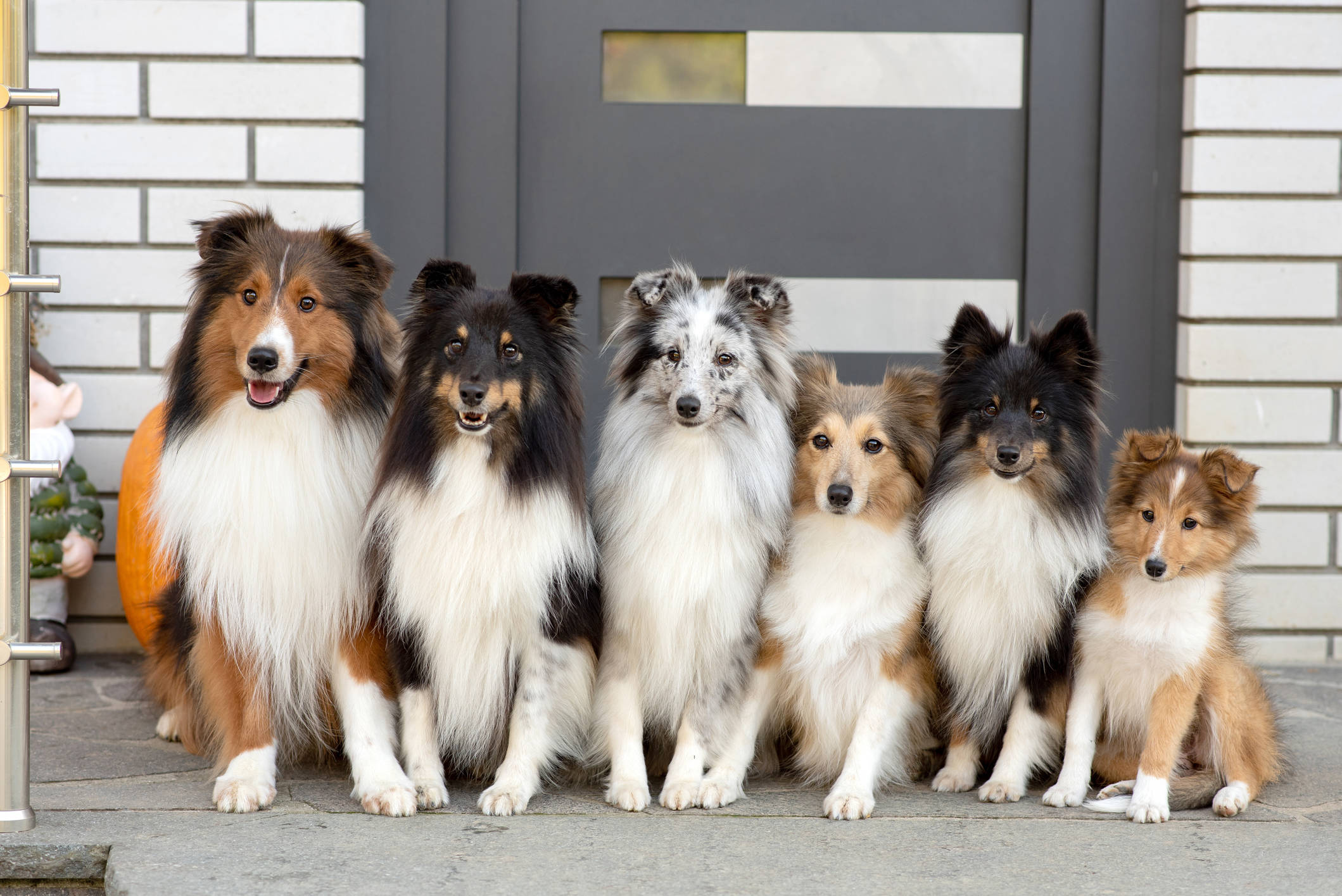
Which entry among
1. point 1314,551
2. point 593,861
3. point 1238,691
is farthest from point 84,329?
point 1314,551

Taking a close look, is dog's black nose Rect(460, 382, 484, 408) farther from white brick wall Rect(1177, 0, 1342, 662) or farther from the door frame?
white brick wall Rect(1177, 0, 1342, 662)

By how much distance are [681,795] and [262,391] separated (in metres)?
1.52

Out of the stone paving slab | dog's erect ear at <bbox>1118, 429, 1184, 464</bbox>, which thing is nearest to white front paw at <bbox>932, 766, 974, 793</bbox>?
the stone paving slab

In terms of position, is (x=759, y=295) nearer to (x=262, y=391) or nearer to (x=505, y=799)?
(x=262, y=391)

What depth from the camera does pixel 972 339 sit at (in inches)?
128

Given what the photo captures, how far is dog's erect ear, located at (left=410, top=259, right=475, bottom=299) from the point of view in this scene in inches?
123

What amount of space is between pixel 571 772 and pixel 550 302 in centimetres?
134

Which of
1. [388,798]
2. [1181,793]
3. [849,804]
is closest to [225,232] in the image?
[388,798]

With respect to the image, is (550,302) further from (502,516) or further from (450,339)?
(502,516)

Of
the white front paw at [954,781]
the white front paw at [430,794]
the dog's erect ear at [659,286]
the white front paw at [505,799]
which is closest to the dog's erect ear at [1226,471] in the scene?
the white front paw at [954,781]

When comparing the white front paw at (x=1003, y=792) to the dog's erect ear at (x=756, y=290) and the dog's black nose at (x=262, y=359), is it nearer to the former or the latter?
Answer: the dog's erect ear at (x=756, y=290)

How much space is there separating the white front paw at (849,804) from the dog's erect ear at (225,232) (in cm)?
214

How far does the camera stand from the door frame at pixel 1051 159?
4.83 m

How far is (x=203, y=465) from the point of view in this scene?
3115mm
